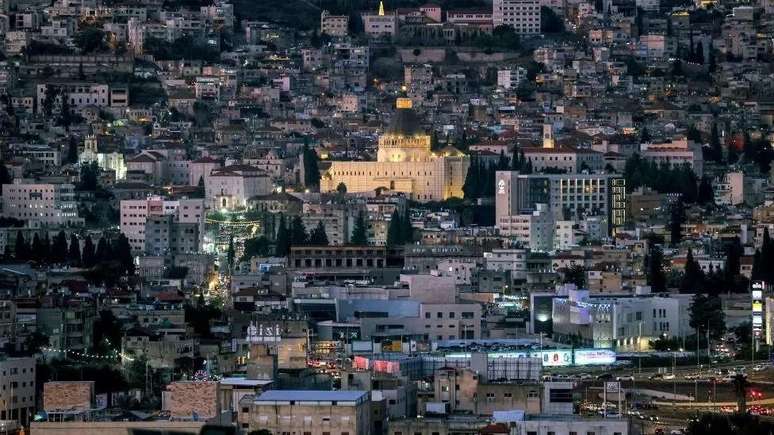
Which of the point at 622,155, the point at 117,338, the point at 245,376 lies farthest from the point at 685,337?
the point at 622,155

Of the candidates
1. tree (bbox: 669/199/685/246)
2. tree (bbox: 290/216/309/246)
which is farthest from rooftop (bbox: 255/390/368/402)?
tree (bbox: 669/199/685/246)

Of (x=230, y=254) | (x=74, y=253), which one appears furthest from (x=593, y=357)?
(x=230, y=254)

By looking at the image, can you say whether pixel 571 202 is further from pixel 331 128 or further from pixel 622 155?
pixel 331 128

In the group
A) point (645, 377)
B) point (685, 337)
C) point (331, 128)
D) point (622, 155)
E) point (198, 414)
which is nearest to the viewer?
point (198, 414)

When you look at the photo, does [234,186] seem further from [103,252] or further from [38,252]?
[38,252]

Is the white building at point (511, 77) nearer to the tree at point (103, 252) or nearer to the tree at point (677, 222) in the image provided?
the tree at point (677, 222)

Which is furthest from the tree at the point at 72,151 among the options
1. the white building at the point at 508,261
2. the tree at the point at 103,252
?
the white building at the point at 508,261

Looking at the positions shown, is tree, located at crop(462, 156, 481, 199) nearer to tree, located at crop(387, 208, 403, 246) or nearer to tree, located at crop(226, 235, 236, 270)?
tree, located at crop(387, 208, 403, 246)
